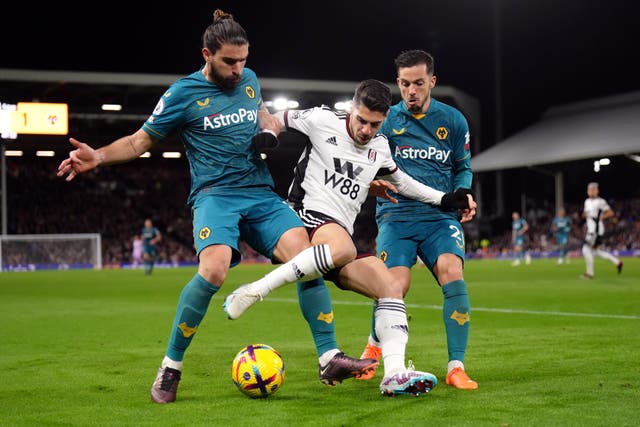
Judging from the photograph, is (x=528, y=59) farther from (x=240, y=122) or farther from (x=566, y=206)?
(x=240, y=122)

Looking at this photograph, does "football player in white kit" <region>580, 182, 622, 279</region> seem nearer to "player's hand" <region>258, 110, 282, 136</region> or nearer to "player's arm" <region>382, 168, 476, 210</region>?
"player's arm" <region>382, 168, 476, 210</region>

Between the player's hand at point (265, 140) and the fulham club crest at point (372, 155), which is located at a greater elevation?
the player's hand at point (265, 140)

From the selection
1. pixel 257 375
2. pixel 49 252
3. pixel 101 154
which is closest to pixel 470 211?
pixel 257 375

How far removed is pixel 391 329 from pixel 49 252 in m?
32.7

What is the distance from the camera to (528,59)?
48344mm

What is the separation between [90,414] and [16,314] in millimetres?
8550

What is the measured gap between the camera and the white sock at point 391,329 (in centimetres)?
553

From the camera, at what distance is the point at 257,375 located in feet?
18.0

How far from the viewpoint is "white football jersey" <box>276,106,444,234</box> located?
5.88m

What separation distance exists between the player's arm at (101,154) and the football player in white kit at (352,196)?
37.8 inches

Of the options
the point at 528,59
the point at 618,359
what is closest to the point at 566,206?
the point at 528,59

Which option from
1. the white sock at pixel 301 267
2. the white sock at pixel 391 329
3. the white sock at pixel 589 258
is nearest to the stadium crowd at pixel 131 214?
the white sock at pixel 589 258

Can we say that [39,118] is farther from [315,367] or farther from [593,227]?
[315,367]

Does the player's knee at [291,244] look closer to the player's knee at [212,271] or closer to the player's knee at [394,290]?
the player's knee at [212,271]
